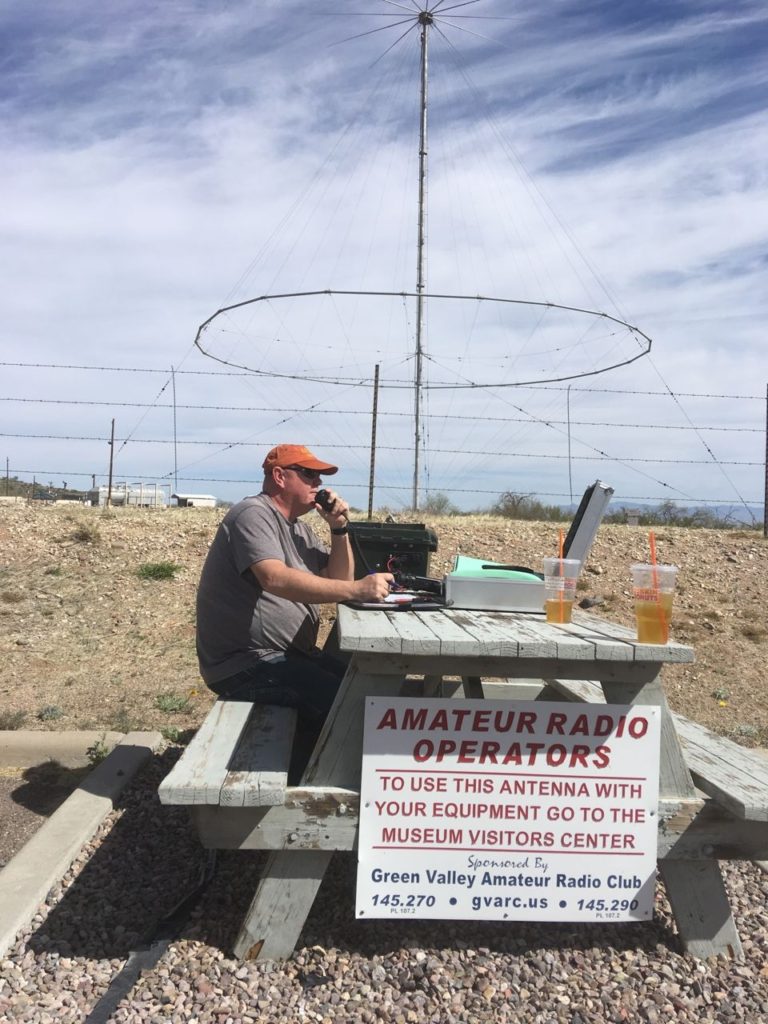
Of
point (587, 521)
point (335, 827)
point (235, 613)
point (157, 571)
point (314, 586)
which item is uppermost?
point (587, 521)

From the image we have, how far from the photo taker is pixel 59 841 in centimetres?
317

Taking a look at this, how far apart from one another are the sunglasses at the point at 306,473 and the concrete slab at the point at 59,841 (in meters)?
1.51

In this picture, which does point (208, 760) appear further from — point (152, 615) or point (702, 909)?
point (152, 615)

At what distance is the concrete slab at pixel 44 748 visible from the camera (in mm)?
4406

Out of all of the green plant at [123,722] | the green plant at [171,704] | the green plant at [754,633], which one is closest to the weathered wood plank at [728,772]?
the green plant at [123,722]

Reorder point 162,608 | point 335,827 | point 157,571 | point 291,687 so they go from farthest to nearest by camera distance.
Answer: point 157,571 < point 162,608 < point 291,687 < point 335,827

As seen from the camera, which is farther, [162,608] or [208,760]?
[162,608]

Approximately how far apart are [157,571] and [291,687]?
494 centimetres

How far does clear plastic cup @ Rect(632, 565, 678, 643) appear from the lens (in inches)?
103

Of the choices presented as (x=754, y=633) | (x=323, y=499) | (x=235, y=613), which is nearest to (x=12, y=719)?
(x=235, y=613)

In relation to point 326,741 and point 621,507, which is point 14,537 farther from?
point 621,507

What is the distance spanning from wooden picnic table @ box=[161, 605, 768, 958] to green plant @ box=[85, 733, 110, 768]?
1777mm

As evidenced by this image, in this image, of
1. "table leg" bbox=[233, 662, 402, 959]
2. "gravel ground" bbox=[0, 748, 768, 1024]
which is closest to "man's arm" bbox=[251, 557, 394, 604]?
"table leg" bbox=[233, 662, 402, 959]

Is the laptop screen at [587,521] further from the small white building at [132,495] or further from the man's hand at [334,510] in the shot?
the small white building at [132,495]
